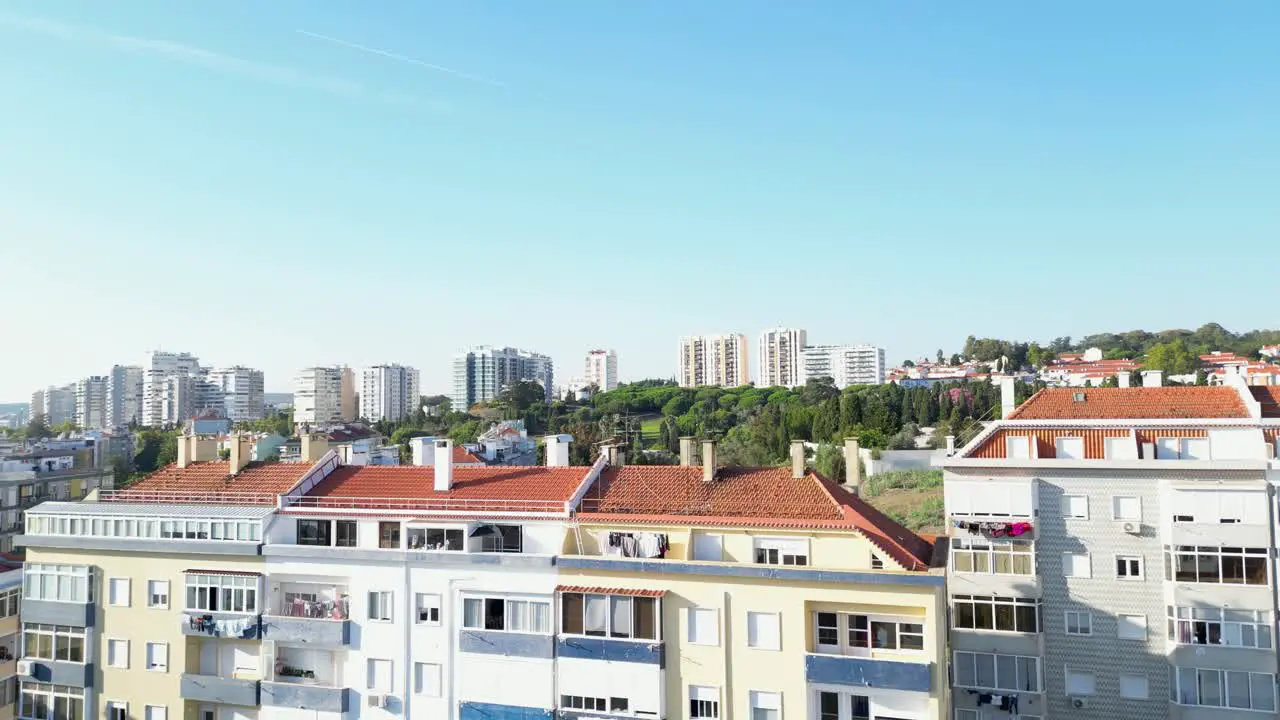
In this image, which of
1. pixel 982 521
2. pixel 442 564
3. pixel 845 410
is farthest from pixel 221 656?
pixel 845 410

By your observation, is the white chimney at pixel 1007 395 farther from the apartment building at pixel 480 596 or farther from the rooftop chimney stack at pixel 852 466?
the apartment building at pixel 480 596

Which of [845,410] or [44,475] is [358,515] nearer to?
[44,475]

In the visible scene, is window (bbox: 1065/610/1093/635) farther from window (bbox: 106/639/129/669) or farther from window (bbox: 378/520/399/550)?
window (bbox: 106/639/129/669)

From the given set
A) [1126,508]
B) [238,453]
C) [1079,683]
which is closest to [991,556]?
[1126,508]

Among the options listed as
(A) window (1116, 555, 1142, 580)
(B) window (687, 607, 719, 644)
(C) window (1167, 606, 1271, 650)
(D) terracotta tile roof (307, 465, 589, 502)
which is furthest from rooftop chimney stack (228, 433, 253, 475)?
(C) window (1167, 606, 1271, 650)

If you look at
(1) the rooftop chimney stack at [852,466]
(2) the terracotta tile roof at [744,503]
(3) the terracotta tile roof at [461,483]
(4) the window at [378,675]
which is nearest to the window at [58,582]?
(3) the terracotta tile roof at [461,483]
